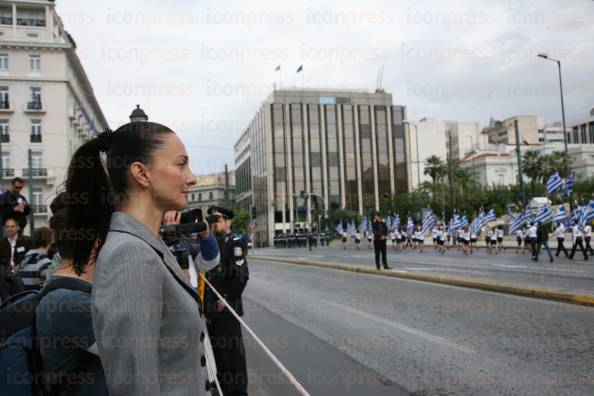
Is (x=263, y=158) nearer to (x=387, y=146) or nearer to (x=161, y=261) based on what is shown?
(x=387, y=146)

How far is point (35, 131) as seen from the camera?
48500 mm

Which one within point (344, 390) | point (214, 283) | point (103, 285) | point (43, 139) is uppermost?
point (43, 139)

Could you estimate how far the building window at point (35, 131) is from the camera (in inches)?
1902

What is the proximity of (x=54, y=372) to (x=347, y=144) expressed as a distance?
9530 centimetres

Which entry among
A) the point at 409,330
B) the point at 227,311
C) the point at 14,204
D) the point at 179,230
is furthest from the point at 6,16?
the point at 179,230

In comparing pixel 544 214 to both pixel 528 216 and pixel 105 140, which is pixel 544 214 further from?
pixel 105 140

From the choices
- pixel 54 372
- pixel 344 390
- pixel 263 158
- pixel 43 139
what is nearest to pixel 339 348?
pixel 344 390

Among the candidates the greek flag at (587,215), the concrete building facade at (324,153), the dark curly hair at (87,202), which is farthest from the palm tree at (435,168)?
the dark curly hair at (87,202)

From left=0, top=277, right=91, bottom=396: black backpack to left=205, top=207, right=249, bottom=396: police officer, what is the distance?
8.10 ft

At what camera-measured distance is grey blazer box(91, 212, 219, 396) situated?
58.2 inches

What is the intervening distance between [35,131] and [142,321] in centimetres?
5299

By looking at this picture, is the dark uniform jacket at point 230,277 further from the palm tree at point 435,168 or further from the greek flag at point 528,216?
the palm tree at point 435,168

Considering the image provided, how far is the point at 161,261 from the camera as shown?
1.61 metres

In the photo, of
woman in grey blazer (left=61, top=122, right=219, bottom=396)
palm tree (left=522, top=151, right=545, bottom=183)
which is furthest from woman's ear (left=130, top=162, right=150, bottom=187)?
palm tree (left=522, top=151, right=545, bottom=183)
